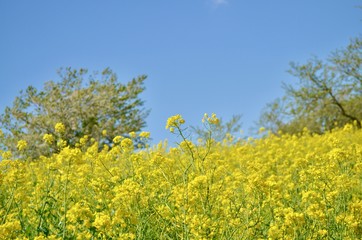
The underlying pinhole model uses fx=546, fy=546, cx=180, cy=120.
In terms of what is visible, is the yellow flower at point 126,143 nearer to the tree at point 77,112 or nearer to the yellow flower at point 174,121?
the yellow flower at point 174,121

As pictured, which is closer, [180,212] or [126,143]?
[180,212]

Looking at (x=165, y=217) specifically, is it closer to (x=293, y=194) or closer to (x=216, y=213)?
(x=216, y=213)

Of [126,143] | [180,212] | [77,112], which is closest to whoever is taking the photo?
[180,212]

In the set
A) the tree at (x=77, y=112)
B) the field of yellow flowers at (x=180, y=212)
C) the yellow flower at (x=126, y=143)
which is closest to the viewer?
the field of yellow flowers at (x=180, y=212)

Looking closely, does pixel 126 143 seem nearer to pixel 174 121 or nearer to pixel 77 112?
pixel 174 121

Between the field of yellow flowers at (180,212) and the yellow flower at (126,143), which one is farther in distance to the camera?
the yellow flower at (126,143)

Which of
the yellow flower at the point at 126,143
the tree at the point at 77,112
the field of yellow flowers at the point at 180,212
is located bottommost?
the field of yellow flowers at the point at 180,212

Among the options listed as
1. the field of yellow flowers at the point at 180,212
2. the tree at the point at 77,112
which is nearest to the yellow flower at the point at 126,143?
the field of yellow flowers at the point at 180,212

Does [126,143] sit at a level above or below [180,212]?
above

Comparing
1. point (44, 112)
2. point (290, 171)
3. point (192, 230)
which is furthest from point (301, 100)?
point (192, 230)

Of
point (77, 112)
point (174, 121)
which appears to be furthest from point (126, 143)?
point (77, 112)

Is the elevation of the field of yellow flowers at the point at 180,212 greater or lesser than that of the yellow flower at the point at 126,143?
lesser

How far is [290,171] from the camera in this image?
7613mm

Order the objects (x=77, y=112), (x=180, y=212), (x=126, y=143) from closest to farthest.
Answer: (x=180, y=212) < (x=126, y=143) < (x=77, y=112)
